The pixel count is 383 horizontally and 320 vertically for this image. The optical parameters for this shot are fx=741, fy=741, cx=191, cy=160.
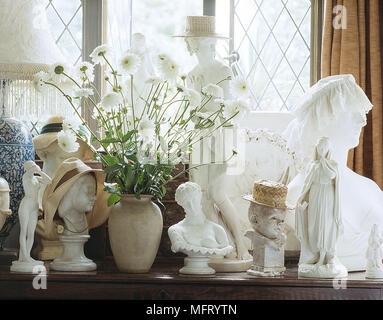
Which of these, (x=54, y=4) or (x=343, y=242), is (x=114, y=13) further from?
(x=343, y=242)

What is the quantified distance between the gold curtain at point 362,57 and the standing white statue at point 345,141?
0.39 meters

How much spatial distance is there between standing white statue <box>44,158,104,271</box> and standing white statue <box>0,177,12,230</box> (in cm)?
13

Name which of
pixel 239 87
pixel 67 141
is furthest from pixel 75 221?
pixel 239 87

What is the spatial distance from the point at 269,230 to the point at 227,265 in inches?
7.5

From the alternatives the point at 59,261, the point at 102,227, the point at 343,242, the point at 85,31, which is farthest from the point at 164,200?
the point at 85,31

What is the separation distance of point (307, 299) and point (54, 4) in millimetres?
1626

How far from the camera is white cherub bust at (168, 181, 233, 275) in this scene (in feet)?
6.91

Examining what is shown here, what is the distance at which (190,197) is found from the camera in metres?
2.12

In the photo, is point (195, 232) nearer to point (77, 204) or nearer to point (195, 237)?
point (195, 237)

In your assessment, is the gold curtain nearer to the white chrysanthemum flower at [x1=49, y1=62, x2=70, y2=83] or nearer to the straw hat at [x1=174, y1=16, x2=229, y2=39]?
the straw hat at [x1=174, y1=16, x2=229, y2=39]

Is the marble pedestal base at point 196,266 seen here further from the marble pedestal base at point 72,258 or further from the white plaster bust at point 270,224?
the marble pedestal base at point 72,258

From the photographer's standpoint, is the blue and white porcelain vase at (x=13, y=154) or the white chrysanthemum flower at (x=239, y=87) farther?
the blue and white porcelain vase at (x=13, y=154)

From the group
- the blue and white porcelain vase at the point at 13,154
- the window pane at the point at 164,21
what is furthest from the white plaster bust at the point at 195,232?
the window pane at the point at 164,21

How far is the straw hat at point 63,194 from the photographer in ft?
7.20
